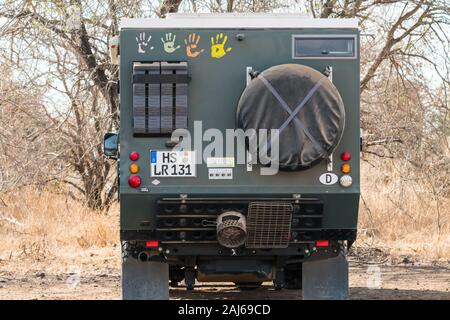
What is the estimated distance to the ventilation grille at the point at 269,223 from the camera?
8633 millimetres

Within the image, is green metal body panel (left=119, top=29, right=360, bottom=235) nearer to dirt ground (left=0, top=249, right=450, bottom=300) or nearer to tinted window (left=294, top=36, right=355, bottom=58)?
tinted window (left=294, top=36, right=355, bottom=58)

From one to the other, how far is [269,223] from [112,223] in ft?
21.4

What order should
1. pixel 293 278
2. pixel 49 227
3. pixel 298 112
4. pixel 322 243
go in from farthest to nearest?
pixel 49 227 < pixel 293 278 < pixel 322 243 < pixel 298 112

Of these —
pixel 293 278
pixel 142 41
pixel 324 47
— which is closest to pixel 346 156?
pixel 324 47

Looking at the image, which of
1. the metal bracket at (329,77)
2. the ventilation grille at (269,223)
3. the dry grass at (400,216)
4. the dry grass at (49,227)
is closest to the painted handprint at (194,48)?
the metal bracket at (329,77)

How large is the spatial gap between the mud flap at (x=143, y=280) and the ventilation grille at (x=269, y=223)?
1066mm

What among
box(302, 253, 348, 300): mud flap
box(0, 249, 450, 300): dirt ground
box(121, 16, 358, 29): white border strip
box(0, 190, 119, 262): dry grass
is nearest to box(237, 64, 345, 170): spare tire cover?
box(121, 16, 358, 29): white border strip

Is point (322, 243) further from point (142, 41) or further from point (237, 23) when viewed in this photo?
point (142, 41)

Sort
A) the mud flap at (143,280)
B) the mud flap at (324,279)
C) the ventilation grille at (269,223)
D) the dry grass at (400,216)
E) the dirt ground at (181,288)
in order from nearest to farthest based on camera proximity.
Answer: the ventilation grille at (269,223), the mud flap at (143,280), the mud flap at (324,279), the dirt ground at (181,288), the dry grass at (400,216)

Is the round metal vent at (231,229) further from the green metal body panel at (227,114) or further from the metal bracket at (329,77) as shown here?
the metal bracket at (329,77)

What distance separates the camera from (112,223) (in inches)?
583

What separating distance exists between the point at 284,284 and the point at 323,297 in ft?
1.91

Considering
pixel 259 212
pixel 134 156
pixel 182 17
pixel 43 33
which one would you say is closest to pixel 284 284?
pixel 259 212

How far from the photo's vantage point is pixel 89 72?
48.6ft
